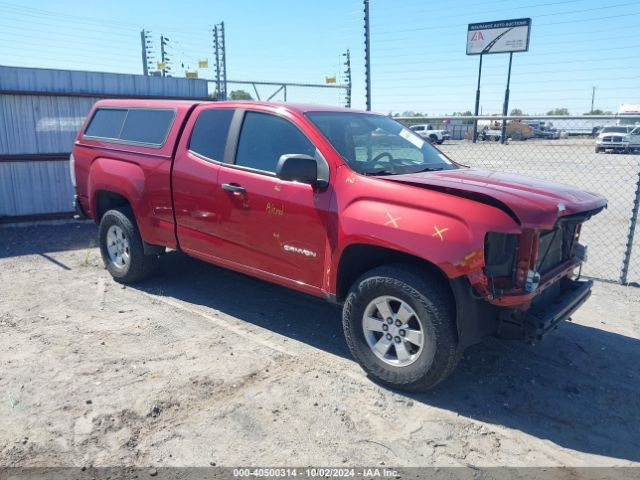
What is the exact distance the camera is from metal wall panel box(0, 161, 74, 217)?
28.7ft

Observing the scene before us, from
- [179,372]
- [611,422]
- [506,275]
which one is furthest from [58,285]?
[611,422]

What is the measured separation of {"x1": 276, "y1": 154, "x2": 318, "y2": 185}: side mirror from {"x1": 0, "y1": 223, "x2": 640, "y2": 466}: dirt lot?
57.6 inches

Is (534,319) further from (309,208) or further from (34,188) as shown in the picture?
(34,188)

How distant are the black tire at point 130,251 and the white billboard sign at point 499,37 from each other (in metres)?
38.1

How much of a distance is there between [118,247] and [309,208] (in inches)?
119

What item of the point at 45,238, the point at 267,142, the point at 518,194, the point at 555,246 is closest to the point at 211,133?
the point at 267,142

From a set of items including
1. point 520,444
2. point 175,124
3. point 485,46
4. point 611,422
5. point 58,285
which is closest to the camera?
point 520,444

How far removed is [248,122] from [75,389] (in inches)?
101

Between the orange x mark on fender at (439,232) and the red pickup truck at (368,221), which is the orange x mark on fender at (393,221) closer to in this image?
the red pickup truck at (368,221)

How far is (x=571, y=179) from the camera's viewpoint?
1487cm

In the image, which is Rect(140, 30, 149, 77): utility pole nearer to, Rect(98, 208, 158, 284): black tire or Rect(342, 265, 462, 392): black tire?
Rect(98, 208, 158, 284): black tire

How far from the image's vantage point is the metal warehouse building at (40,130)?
8.62 metres

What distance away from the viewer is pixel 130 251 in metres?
5.76

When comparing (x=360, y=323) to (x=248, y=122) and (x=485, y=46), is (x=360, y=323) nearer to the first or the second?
(x=248, y=122)
